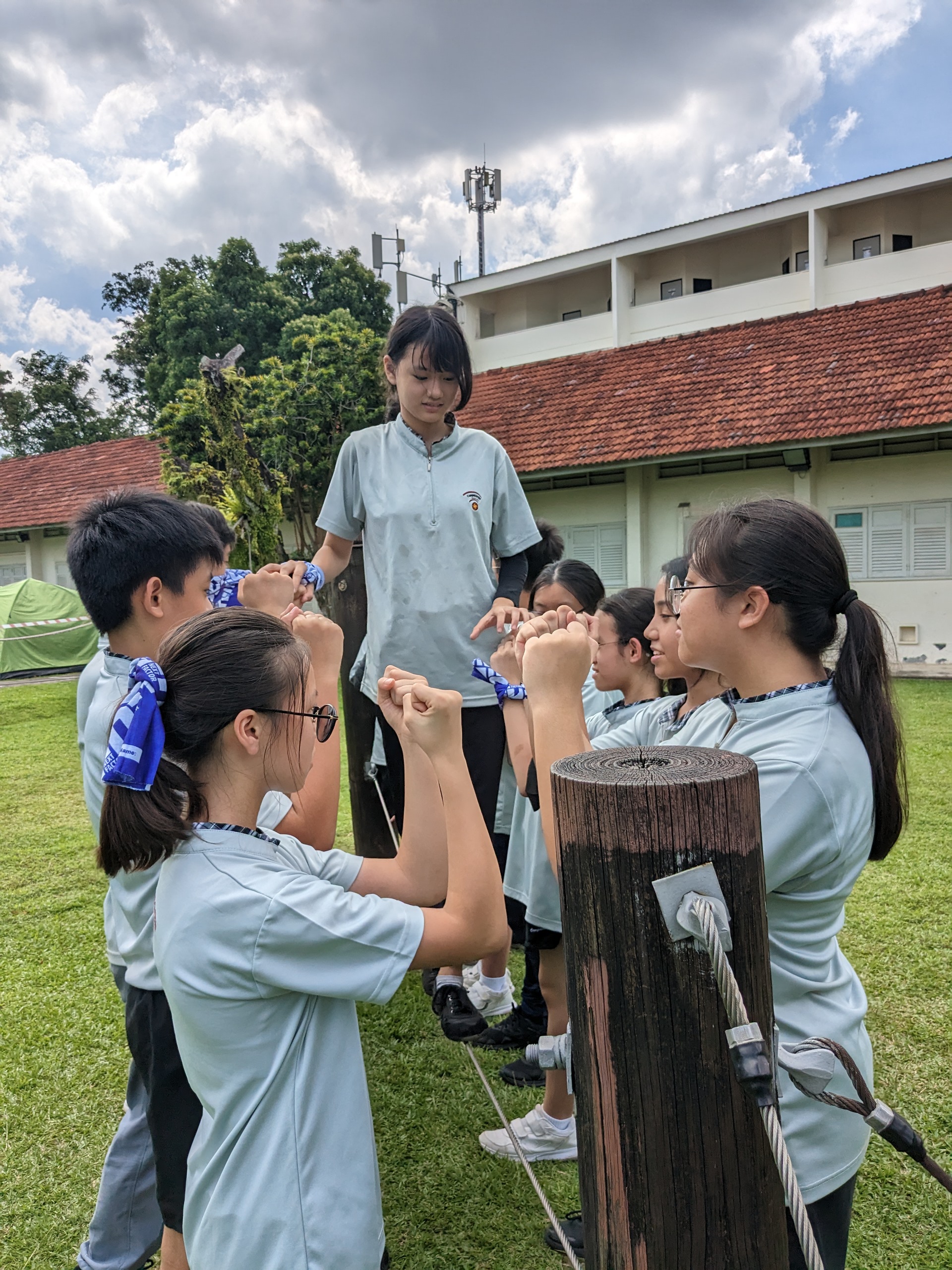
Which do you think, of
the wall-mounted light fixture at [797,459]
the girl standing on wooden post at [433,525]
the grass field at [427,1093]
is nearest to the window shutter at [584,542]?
the wall-mounted light fixture at [797,459]

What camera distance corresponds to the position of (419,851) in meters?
1.73

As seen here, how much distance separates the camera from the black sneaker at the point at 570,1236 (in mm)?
2092

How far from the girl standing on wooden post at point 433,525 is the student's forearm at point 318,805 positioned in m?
0.61

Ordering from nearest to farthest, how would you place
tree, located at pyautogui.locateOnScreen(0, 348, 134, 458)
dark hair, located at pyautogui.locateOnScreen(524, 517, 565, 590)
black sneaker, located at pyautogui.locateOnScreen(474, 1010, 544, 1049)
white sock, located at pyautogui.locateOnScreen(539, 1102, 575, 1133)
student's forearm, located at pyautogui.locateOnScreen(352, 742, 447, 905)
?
1. student's forearm, located at pyautogui.locateOnScreen(352, 742, 447, 905)
2. white sock, located at pyautogui.locateOnScreen(539, 1102, 575, 1133)
3. black sneaker, located at pyautogui.locateOnScreen(474, 1010, 544, 1049)
4. dark hair, located at pyautogui.locateOnScreen(524, 517, 565, 590)
5. tree, located at pyautogui.locateOnScreen(0, 348, 134, 458)

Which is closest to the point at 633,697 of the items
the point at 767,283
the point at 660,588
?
the point at 660,588

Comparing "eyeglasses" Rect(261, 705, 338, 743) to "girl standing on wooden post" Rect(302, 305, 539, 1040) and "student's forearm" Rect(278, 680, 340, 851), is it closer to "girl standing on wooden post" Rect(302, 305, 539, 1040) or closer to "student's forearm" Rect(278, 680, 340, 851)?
"student's forearm" Rect(278, 680, 340, 851)

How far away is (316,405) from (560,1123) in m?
12.1

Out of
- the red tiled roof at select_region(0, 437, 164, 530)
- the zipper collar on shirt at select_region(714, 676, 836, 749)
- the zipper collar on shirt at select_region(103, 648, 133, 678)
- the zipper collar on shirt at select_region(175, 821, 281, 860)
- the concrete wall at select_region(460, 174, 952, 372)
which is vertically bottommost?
the zipper collar on shirt at select_region(175, 821, 281, 860)

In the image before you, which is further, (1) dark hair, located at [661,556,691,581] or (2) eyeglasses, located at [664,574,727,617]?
(1) dark hair, located at [661,556,691,581]

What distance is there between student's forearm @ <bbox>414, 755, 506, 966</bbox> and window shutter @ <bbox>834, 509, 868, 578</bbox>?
37.8 ft

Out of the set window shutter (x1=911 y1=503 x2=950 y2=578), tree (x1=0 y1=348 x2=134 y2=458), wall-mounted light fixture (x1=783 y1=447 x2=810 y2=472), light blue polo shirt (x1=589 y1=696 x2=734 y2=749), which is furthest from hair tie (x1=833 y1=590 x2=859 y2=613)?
tree (x1=0 y1=348 x2=134 y2=458)

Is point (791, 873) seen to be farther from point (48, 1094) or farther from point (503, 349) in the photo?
point (503, 349)

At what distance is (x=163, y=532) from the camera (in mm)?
1959

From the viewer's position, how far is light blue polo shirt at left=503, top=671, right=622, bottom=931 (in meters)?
2.56
